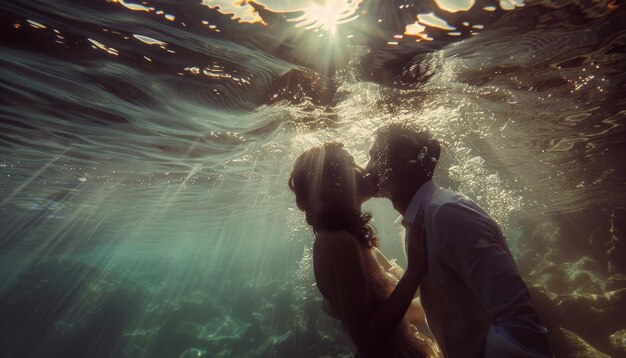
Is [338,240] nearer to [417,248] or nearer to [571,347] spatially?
[417,248]

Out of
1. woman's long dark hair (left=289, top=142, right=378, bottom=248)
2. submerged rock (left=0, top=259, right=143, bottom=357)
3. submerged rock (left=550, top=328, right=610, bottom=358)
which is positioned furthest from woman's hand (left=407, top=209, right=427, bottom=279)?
submerged rock (left=0, top=259, right=143, bottom=357)

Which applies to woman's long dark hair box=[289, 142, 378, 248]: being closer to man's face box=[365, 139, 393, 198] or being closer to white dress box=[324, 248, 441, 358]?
man's face box=[365, 139, 393, 198]

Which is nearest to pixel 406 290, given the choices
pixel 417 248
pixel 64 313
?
pixel 417 248

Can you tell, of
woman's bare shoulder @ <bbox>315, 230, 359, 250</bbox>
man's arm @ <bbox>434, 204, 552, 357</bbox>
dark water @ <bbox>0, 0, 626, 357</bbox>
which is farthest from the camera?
dark water @ <bbox>0, 0, 626, 357</bbox>

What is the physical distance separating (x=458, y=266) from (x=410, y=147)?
128 cm

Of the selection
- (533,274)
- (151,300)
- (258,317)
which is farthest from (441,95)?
(151,300)

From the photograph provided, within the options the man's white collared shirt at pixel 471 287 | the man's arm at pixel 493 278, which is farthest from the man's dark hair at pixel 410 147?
the man's arm at pixel 493 278

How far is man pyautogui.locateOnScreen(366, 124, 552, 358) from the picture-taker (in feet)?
7.12

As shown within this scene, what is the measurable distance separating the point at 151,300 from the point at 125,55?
23.7 meters

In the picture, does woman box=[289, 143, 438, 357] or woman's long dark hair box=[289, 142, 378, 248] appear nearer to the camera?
woman box=[289, 143, 438, 357]

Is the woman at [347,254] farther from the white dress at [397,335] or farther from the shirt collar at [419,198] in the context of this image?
the shirt collar at [419,198]

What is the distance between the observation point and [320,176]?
3.60 metres

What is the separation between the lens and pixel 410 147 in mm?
3184

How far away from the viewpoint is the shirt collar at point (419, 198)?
3.02 m
